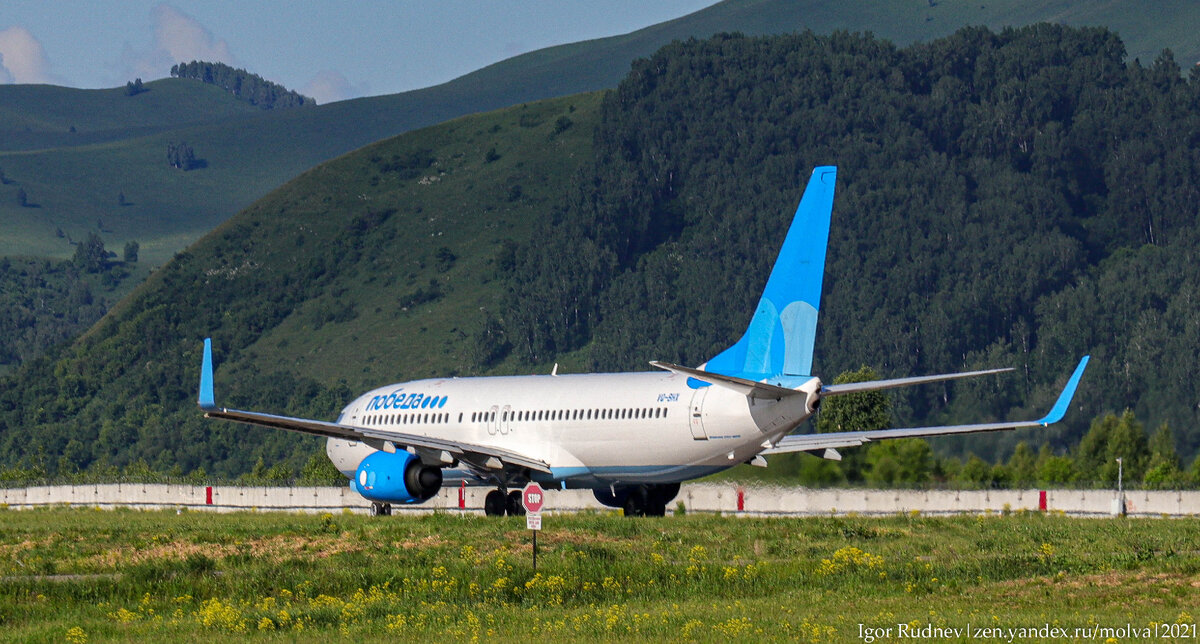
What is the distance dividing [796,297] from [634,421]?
610 cm

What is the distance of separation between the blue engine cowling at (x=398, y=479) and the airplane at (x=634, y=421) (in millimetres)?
37

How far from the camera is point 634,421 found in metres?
42.8

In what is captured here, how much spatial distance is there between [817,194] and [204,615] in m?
19.0

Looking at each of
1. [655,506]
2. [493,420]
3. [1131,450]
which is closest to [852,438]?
[655,506]

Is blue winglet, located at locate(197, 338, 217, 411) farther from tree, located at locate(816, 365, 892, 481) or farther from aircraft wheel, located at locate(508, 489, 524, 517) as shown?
tree, located at locate(816, 365, 892, 481)

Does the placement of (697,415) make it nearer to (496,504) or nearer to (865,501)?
(496,504)

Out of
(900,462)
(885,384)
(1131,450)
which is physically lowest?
(900,462)

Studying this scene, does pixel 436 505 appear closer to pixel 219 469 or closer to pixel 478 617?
pixel 478 617

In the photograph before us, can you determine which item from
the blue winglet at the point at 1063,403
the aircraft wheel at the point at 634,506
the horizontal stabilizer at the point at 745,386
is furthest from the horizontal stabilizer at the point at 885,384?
the aircraft wheel at the point at 634,506

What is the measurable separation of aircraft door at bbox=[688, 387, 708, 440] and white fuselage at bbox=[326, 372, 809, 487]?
1.0 inches

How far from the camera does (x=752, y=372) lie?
39.9 metres

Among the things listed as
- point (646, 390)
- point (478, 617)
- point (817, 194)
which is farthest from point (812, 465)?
point (478, 617)

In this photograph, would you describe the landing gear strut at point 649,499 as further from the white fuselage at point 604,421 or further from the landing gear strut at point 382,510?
the landing gear strut at point 382,510

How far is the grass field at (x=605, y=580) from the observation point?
23344 millimetres
